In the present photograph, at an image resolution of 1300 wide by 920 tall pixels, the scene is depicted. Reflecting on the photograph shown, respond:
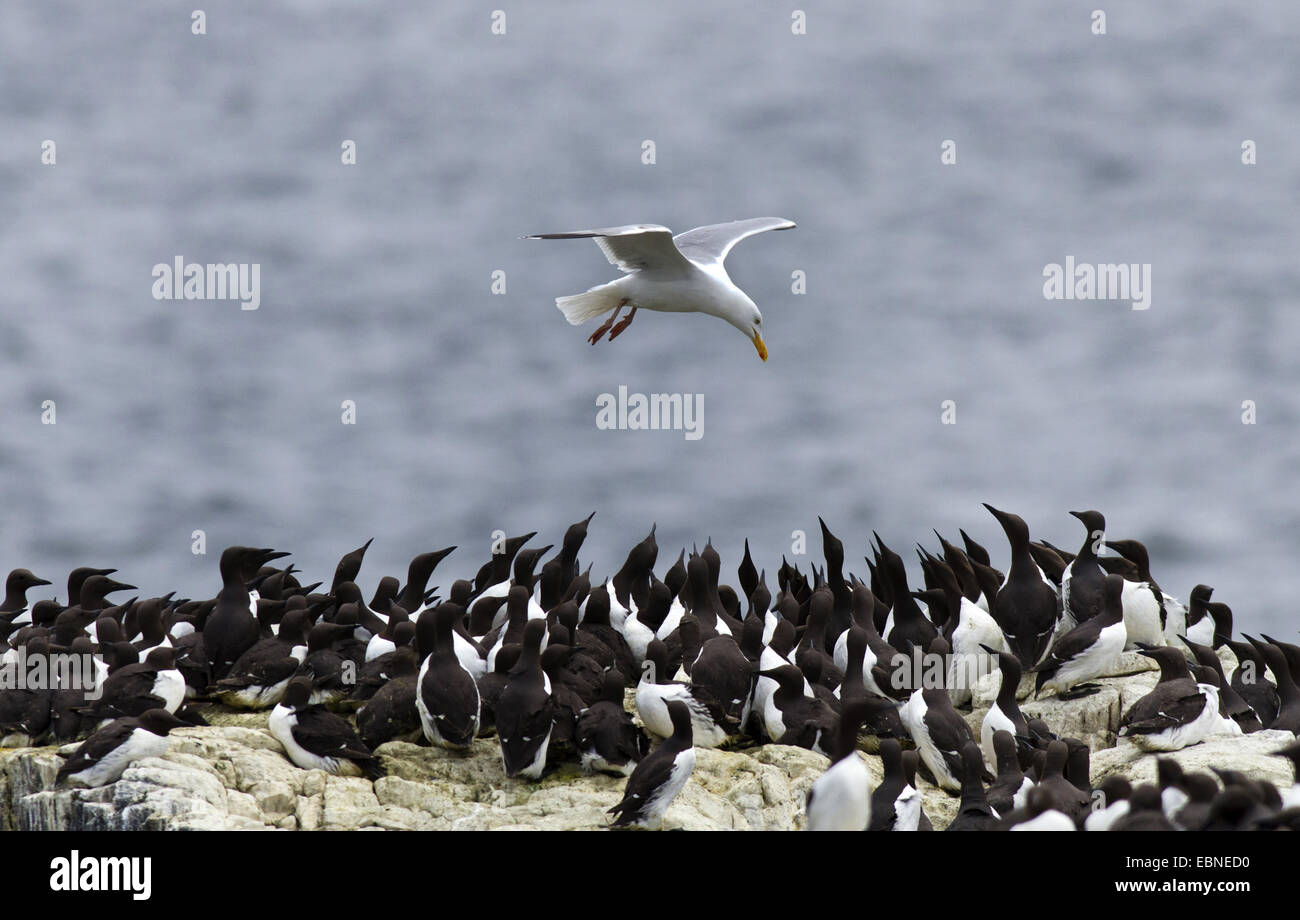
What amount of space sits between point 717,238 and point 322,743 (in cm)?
810

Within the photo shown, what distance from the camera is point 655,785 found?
8469 millimetres

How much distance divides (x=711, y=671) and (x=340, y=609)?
2.95 m

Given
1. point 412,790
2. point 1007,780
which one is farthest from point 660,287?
point 1007,780

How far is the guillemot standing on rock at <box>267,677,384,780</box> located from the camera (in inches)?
372

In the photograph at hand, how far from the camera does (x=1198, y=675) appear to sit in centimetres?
1050

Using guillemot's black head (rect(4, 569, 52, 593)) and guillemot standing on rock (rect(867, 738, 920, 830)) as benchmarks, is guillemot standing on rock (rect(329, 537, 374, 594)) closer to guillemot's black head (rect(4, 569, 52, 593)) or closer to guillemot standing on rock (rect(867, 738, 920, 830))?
guillemot's black head (rect(4, 569, 52, 593))

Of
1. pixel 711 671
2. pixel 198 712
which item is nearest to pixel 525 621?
pixel 711 671

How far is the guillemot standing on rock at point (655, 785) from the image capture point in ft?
27.8

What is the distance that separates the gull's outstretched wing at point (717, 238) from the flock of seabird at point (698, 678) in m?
3.67

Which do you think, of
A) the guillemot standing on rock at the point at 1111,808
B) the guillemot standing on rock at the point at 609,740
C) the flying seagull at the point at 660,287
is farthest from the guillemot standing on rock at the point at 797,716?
the flying seagull at the point at 660,287

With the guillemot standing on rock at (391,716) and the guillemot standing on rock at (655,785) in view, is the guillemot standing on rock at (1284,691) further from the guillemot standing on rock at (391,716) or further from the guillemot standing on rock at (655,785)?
the guillemot standing on rock at (391,716)
